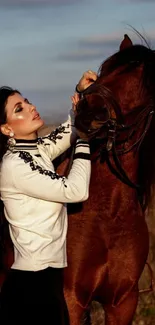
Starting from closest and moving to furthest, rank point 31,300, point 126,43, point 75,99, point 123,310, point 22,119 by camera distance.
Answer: point 31,300
point 22,119
point 75,99
point 123,310
point 126,43

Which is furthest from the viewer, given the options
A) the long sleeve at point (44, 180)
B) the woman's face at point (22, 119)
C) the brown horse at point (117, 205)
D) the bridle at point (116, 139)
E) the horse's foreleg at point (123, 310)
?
the horse's foreleg at point (123, 310)

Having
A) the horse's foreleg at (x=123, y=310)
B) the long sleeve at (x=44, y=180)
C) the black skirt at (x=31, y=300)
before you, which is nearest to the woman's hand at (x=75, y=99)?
the long sleeve at (x=44, y=180)

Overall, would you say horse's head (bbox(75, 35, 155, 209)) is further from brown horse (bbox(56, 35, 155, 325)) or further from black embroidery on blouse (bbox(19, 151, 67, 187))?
black embroidery on blouse (bbox(19, 151, 67, 187))

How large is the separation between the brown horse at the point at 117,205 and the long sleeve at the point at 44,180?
43 centimetres

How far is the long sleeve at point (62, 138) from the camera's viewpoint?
5777 mm

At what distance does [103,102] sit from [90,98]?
8 cm

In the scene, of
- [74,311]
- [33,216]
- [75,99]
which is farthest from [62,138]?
[74,311]

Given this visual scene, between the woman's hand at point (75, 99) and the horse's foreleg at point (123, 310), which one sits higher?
the woman's hand at point (75, 99)

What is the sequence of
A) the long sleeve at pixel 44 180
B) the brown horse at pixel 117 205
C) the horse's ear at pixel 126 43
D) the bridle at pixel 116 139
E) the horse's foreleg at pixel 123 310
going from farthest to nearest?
the horse's ear at pixel 126 43, the horse's foreleg at pixel 123 310, the brown horse at pixel 117 205, the bridle at pixel 116 139, the long sleeve at pixel 44 180

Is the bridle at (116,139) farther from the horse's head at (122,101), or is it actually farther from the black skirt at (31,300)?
the black skirt at (31,300)

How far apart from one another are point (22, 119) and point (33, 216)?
0.54 meters

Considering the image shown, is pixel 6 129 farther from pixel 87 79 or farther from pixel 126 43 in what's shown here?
pixel 126 43

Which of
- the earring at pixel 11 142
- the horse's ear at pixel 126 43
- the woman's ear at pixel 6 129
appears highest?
the horse's ear at pixel 126 43

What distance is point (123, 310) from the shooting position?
5.97 metres
